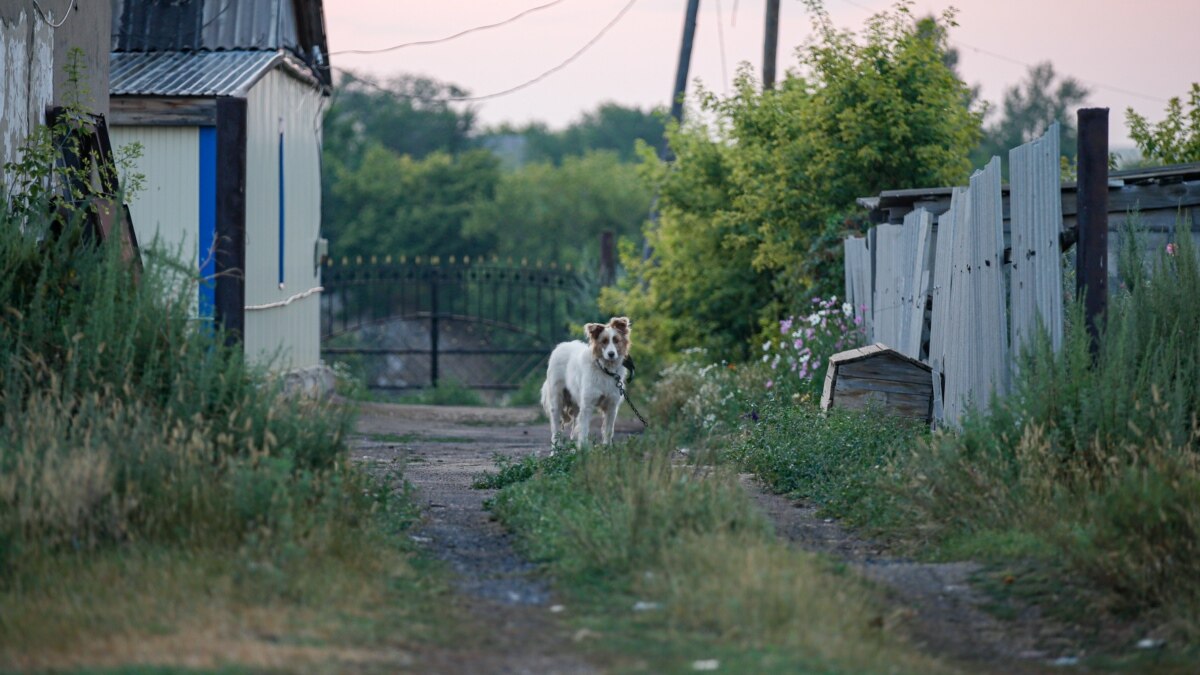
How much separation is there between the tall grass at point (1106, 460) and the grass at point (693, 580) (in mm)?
1108

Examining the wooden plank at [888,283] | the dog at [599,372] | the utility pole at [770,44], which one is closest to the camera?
the dog at [599,372]

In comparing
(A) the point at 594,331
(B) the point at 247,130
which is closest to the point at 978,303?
(A) the point at 594,331

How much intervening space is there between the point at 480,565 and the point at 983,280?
4177 millimetres

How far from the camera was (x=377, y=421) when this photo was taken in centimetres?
1827

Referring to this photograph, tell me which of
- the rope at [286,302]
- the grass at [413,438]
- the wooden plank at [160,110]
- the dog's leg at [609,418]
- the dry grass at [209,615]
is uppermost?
the wooden plank at [160,110]

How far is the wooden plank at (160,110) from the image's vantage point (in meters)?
14.9

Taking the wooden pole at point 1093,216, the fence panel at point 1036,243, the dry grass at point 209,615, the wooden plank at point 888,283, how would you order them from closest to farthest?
the dry grass at point 209,615
the wooden pole at point 1093,216
the fence panel at point 1036,243
the wooden plank at point 888,283

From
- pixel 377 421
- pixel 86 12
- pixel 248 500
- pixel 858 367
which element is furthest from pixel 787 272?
pixel 248 500

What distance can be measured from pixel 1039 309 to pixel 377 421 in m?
11.6

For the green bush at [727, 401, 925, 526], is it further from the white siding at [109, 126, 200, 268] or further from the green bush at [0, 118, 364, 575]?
the white siding at [109, 126, 200, 268]

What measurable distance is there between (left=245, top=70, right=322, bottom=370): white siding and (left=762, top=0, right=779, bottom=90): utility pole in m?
6.67

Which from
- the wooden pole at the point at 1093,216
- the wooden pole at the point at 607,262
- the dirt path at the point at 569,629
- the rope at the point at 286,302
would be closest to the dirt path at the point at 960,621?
the dirt path at the point at 569,629

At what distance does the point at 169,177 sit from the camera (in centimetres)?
1516

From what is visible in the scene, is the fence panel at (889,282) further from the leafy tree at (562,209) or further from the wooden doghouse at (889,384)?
the leafy tree at (562,209)
